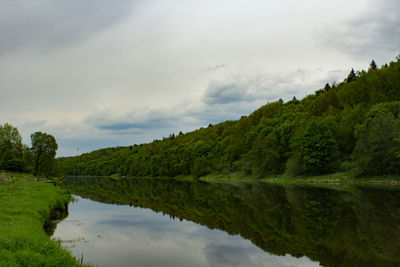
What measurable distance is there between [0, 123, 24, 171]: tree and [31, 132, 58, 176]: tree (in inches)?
200

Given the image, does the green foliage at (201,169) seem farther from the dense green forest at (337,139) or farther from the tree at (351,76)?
the tree at (351,76)

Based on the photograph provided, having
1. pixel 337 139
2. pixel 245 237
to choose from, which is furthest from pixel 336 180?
pixel 245 237

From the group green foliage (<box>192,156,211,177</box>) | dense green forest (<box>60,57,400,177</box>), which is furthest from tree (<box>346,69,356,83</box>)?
green foliage (<box>192,156,211,177</box>)

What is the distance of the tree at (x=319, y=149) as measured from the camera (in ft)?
275

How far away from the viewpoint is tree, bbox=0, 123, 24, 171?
94.4 m

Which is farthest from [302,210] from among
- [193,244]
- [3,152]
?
[3,152]

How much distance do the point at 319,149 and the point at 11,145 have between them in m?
94.6

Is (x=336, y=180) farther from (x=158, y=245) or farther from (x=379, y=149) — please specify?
(x=158, y=245)

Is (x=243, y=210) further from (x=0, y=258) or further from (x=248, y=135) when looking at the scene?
(x=248, y=135)

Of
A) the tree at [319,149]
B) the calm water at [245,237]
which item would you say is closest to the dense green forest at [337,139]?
the tree at [319,149]

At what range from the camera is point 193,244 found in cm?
2038

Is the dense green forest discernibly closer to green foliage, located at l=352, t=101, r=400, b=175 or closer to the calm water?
green foliage, located at l=352, t=101, r=400, b=175

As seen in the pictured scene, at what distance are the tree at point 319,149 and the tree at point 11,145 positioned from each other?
8019cm

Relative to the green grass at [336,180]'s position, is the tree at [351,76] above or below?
above
